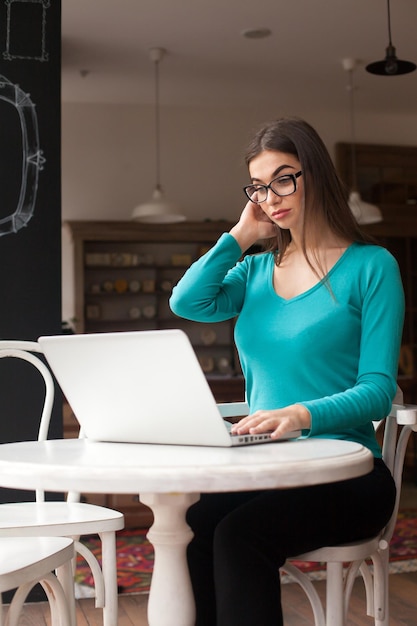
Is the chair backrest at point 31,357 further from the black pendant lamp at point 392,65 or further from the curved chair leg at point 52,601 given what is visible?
the black pendant lamp at point 392,65

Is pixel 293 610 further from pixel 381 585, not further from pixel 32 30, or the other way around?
pixel 32 30

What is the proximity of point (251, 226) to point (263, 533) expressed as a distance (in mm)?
767

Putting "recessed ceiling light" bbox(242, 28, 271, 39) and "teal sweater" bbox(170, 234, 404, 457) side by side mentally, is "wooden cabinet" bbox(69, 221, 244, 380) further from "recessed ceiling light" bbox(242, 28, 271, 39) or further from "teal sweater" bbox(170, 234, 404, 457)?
"teal sweater" bbox(170, 234, 404, 457)

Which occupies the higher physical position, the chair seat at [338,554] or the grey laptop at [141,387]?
the grey laptop at [141,387]

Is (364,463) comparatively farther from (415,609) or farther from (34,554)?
(415,609)

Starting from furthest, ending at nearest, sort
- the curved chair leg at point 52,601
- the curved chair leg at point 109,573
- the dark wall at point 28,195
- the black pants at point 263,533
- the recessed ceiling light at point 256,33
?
the recessed ceiling light at point 256,33 → the dark wall at point 28,195 → the curved chair leg at point 109,573 → the curved chair leg at point 52,601 → the black pants at point 263,533

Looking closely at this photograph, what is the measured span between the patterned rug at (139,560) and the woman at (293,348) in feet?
6.11

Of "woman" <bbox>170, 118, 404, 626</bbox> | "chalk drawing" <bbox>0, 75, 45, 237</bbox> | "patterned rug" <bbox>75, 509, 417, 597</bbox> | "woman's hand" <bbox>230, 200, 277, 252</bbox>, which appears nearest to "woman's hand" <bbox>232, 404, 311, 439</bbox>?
"woman" <bbox>170, 118, 404, 626</bbox>

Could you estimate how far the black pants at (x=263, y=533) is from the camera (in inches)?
55.2

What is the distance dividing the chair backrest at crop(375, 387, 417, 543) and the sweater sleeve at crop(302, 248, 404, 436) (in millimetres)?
99

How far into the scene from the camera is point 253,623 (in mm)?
1366

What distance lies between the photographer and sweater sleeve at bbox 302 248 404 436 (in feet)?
4.96

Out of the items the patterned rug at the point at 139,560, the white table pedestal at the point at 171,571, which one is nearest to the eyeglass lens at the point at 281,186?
the white table pedestal at the point at 171,571

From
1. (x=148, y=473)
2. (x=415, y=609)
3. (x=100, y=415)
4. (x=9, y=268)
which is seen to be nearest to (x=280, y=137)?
(x=100, y=415)
